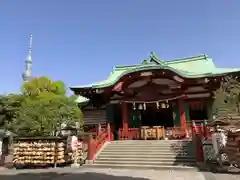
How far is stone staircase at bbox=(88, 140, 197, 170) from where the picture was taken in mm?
10672

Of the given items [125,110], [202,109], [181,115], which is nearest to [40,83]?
[125,110]

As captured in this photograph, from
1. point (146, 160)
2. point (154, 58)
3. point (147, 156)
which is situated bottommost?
point (146, 160)

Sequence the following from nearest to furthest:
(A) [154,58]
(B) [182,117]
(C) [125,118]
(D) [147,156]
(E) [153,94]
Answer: (D) [147,156] → (B) [182,117] → (C) [125,118] → (E) [153,94] → (A) [154,58]

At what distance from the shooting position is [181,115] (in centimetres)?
1554

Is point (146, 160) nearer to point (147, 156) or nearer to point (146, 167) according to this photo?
point (147, 156)

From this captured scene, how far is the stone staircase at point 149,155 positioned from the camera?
35.0ft

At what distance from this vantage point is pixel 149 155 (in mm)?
11805

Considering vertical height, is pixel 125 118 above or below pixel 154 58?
below

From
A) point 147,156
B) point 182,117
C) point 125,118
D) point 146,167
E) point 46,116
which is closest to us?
point 146,167

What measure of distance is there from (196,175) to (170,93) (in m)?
8.47

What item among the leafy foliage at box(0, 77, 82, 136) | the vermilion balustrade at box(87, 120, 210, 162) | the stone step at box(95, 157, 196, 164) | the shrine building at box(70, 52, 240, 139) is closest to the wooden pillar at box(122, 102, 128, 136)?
the shrine building at box(70, 52, 240, 139)

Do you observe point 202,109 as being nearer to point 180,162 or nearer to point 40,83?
point 180,162

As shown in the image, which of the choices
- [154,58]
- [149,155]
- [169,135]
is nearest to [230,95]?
[169,135]

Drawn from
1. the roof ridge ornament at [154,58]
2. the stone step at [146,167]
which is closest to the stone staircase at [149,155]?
the stone step at [146,167]
